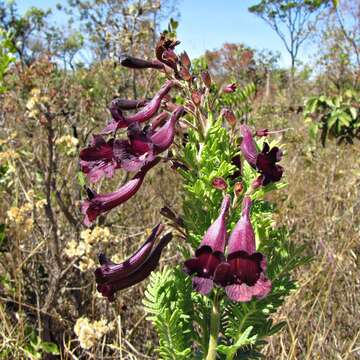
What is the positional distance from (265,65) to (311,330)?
1443cm

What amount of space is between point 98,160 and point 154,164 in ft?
0.51

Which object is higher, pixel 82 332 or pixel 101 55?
pixel 101 55

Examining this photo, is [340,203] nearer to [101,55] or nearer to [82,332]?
[82,332]

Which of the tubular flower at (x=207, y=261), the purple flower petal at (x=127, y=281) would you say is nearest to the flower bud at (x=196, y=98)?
the tubular flower at (x=207, y=261)

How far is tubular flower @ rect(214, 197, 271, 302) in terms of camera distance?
0.93 metres

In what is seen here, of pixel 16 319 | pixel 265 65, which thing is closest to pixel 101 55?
pixel 16 319

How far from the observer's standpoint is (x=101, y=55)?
214 inches

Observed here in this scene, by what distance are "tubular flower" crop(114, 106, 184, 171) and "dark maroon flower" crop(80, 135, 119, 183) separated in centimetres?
5

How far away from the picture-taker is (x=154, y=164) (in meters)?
1.06

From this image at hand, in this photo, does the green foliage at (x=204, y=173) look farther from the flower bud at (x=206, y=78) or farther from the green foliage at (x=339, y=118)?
the green foliage at (x=339, y=118)

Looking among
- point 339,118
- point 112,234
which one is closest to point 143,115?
point 112,234

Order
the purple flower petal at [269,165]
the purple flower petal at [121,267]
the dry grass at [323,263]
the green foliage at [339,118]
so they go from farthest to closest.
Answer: the green foliage at [339,118] → the dry grass at [323,263] → the purple flower petal at [121,267] → the purple flower petal at [269,165]

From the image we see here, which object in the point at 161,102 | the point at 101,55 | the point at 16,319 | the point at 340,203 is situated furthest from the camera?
the point at 101,55

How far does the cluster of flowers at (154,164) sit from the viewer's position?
951 mm
